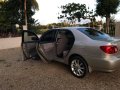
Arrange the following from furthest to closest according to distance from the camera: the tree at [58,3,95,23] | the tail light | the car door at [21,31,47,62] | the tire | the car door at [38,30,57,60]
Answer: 1. the tree at [58,3,95,23]
2. the car door at [21,31,47,62]
3. the car door at [38,30,57,60]
4. the tire
5. the tail light

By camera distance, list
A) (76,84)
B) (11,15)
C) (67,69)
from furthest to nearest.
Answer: (11,15) < (67,69) < (76,84)

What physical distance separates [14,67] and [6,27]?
775 inches

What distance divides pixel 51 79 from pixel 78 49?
1.18 metres

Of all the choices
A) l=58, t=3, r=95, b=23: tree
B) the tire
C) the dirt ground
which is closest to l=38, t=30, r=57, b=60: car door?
the dirt ground

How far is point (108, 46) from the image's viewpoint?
16.6 feet

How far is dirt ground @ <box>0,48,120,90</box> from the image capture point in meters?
5.11

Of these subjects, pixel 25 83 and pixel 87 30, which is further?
pixel 87 30

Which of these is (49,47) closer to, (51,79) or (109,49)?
(51,79)

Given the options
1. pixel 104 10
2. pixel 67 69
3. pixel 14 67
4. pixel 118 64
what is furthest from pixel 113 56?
pixel 104 10

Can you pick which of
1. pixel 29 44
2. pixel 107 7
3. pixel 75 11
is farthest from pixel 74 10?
pixel 29 44

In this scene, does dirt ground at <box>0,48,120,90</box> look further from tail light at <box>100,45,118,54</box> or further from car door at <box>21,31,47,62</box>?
tail light at <box>100,45,118,54</box>

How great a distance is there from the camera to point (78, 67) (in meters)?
5.84

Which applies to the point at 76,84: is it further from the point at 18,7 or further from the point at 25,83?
the point at 18,7

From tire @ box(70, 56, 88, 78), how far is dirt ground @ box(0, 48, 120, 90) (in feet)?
0.48
